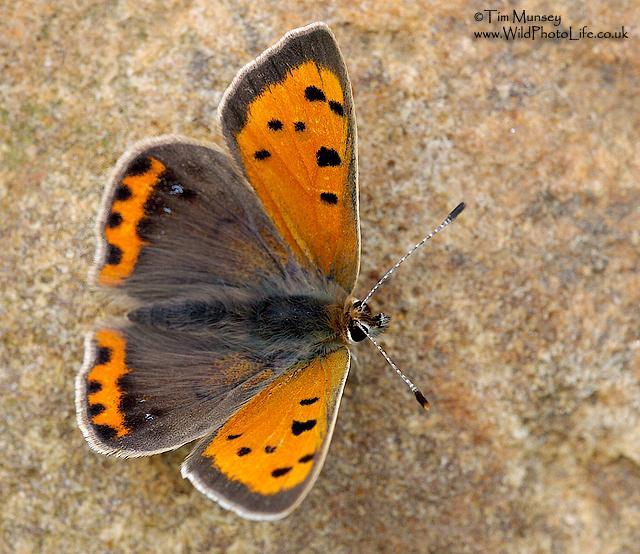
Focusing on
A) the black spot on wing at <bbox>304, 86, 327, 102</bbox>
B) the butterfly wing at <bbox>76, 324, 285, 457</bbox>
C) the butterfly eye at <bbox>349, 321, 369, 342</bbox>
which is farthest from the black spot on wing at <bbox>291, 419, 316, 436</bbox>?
the black spot on wing at <bbox>304, 86, 327, 102</bbox>

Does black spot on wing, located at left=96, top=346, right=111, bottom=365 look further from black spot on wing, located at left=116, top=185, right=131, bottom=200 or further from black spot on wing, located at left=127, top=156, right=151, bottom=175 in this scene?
black spot on wing, located at left=127, top=156, right=151, bottom=175

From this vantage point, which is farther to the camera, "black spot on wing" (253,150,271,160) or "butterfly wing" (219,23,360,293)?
"black spot on wing" (253,150,271,160)

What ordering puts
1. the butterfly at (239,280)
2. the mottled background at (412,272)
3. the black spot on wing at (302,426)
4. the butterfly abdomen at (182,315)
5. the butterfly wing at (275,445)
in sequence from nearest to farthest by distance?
the butterfly wing at (275,445) < the black spot on wing at (302,426) < the butterfly at (239,280) < the butterfly abdomen at (182,315) < the mottled background at (412,272)

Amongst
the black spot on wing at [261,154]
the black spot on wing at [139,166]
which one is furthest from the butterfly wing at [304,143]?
the black spot on wing at [139,166]

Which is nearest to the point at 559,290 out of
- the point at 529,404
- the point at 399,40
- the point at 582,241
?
the point at 582,241

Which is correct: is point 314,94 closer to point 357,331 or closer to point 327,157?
point 327,157

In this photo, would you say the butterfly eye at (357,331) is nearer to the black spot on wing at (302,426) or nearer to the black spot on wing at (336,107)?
the black spot on wing at (302,426)
